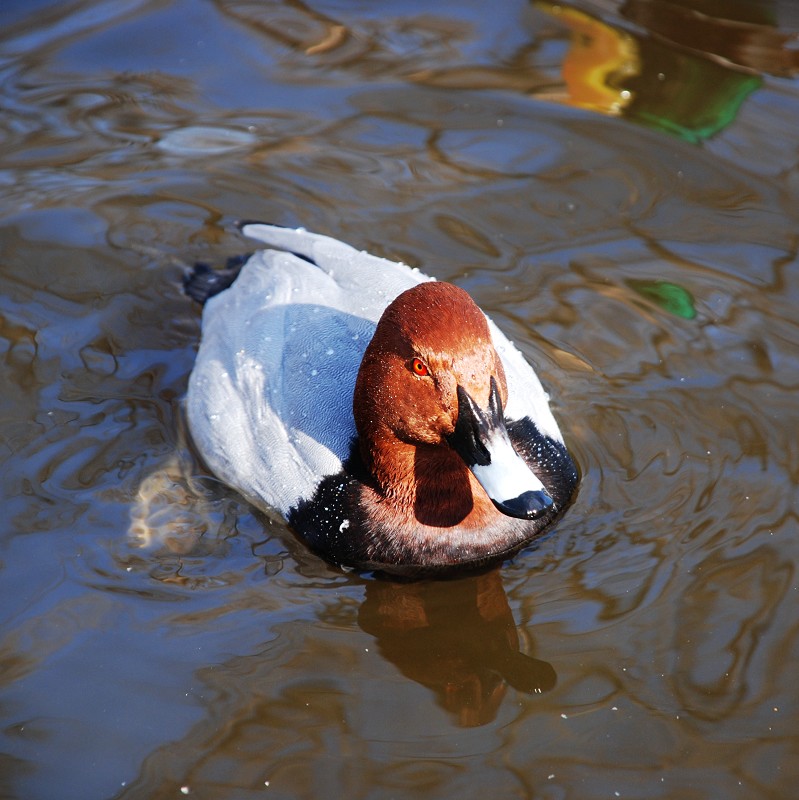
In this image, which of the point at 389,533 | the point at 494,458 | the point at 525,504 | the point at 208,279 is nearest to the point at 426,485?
the point at 389,533

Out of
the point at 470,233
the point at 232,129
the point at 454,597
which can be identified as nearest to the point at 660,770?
the point at 454,597

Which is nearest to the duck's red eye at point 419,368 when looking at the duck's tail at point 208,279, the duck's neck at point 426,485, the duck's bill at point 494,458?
the duck's bill at point 494,458

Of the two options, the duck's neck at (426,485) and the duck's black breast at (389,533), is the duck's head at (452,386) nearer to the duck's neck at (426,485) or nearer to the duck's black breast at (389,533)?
the duck's neck at (426,485)

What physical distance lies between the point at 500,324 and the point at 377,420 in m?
1.67

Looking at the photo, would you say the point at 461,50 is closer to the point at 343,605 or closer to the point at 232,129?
the point at 232,129

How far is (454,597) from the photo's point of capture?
4.38 meters

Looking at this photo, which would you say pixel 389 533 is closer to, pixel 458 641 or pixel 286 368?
pixel 458 641

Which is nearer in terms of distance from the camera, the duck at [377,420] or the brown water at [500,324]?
the brown water at [500,324]

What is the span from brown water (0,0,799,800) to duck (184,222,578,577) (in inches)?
6.8

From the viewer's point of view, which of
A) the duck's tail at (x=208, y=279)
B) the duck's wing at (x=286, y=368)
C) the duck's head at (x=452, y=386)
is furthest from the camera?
the duck's tail at (x=208, y=279)

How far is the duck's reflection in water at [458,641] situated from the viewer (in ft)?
12.9

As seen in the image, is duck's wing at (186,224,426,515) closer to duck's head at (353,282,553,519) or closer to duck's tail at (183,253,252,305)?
duck's tail at (183,253,252,305)

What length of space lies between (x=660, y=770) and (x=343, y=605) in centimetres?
136

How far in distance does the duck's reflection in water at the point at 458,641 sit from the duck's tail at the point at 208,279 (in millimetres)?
1938
